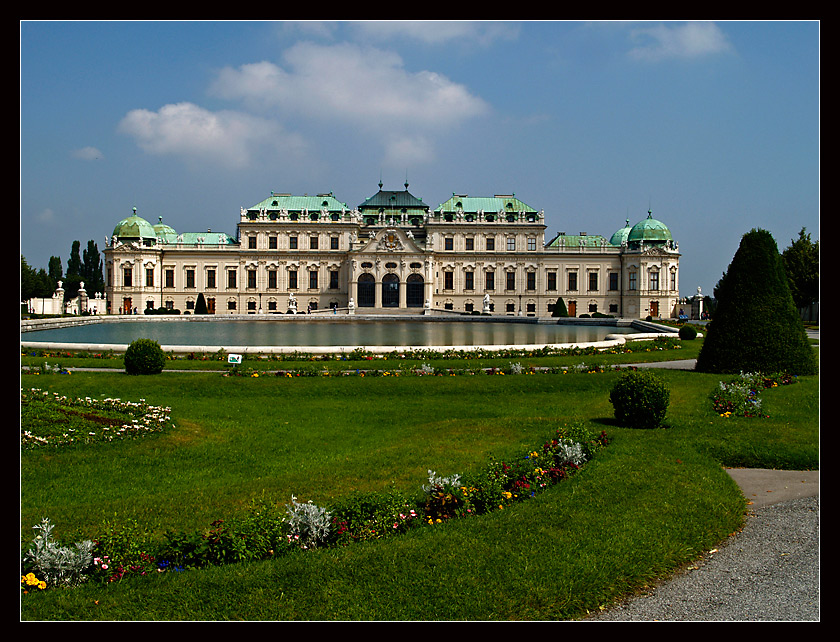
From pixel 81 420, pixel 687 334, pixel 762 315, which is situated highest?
pixel 762 315

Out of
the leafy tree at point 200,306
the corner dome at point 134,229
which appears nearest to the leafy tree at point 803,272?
the leafy tree at point 200,306

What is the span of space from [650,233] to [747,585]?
7943cm

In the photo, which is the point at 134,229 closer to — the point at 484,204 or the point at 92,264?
the point at 92,264

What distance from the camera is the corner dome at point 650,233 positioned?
261 ft

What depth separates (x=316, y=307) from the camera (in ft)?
259

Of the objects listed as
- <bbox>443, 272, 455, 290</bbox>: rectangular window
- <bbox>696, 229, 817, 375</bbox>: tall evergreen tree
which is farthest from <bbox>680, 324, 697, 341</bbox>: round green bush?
<bbox>443, 272, 455, 290</bbox>: rectangular window

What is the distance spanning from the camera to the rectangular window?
263 ft

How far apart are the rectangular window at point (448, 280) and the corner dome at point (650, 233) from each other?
22495 millimetres

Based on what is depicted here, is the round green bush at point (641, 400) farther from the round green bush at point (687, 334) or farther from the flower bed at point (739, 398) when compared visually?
the round green bush at point (687, 334)

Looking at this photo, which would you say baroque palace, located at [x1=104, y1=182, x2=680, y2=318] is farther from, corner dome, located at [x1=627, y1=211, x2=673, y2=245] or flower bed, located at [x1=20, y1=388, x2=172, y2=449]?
flower bed, located at [x1=20, y1=388, x2=172, y2=449]

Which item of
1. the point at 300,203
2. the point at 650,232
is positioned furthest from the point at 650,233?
the point at 300,203

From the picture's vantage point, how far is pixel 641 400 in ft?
40.7
